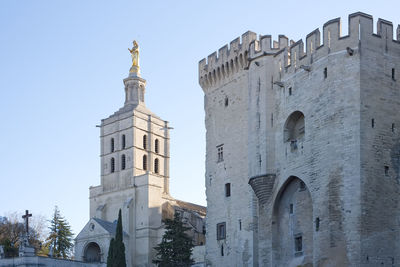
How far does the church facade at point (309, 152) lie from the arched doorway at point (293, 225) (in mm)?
53

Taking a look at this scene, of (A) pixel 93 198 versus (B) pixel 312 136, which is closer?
(B) pixel 312 136

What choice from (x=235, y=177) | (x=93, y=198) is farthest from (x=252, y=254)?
(x=93, y=198)

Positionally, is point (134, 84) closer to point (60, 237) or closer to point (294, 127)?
point (60, 237)

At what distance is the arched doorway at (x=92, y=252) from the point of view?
6347 cm

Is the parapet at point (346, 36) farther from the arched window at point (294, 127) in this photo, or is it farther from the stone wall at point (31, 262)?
the stone wall at point (31, 262)

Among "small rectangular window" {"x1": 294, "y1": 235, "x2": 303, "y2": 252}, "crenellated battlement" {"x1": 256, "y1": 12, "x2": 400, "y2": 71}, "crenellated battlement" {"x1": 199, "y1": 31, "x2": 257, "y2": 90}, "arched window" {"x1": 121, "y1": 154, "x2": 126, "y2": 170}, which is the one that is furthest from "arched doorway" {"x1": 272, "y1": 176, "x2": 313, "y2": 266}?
"arched window" {"x1": 121, "y1": 154, "x2": 126, "y2": 170}

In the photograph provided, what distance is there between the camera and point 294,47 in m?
37.1

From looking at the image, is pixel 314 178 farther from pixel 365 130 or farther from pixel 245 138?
pixel 245 138

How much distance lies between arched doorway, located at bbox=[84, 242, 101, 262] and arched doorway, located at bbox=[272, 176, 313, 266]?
99.0 ft

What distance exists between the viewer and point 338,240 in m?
31.3

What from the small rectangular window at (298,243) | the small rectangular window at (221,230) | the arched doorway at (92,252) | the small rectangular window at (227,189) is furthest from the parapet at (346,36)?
the arched doorway at (92,252)

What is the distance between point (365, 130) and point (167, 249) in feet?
60.7

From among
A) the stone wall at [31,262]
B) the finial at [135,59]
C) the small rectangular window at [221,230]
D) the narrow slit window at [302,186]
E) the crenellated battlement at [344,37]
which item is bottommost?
the stone wall at [31,262]

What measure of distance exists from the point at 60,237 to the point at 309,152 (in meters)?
41.9
